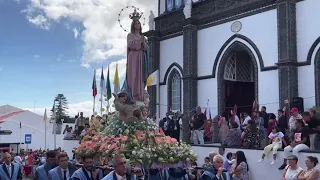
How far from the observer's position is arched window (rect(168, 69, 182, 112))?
84.1 ft

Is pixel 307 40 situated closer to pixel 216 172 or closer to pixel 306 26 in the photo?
pixel 306 26

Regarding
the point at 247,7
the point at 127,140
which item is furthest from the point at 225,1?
the point at 127,140

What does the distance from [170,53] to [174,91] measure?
7.57 feet

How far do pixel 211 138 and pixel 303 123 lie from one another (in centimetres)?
694

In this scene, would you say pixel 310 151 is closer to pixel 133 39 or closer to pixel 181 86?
pixel 133 39

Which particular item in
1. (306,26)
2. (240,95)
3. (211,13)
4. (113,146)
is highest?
(211,13)

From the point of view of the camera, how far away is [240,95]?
2370cm

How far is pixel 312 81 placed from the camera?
18.3 meters

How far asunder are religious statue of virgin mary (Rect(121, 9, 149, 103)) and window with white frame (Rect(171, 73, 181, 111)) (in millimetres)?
12305

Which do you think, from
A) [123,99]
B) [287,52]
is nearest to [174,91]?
[287,52]

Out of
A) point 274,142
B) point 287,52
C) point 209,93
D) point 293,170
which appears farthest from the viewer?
point 209,93

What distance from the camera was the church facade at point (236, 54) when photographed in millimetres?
18688

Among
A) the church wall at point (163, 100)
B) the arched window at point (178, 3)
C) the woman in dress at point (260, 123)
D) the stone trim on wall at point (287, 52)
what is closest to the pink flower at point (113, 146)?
the woman in dress at point (260, 123)

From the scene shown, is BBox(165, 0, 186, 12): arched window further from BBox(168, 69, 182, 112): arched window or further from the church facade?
BBox(168, 69, 182, 112): arched window
